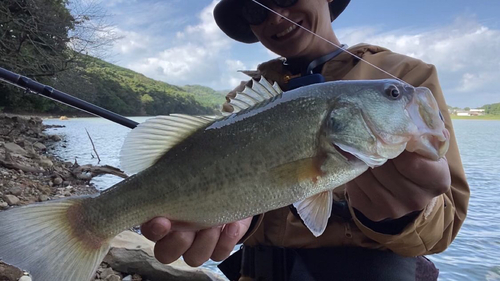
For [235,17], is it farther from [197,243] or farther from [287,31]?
[197,243]

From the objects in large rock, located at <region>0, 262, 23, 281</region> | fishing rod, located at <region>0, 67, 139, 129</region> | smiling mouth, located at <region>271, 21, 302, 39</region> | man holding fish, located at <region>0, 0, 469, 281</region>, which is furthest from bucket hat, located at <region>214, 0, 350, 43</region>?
large rock, located at <region>0, 262, 23, 281</region>

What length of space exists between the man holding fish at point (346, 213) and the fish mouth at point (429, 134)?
4 cm

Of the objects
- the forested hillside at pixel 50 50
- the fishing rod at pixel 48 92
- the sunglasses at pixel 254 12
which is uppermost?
the forested hillside at pixel 50 50

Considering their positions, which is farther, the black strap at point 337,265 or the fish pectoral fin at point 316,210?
the black strap at point 337,265

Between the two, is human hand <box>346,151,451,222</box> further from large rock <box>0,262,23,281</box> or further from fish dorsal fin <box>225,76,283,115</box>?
large rock <box>0,262,23,281</box>

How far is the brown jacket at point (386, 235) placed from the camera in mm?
2094

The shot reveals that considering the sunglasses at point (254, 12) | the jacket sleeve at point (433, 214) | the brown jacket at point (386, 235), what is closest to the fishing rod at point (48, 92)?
the sunglasses at point (254, 12)

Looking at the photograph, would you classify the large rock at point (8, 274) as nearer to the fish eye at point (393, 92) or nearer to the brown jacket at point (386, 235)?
the brown jacket at point (386, 235)

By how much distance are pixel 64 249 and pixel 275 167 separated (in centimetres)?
115

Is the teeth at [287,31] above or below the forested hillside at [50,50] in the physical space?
below

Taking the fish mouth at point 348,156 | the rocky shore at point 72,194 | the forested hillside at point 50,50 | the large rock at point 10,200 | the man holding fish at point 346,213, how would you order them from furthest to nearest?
the forested hillside at point 50,50
the large rock at point 10,200
the rocky shore at point 72,194
the man holding fish at point 346,213
the fish mouth at point 348,156

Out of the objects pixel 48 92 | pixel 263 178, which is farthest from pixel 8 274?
pixel 263 178

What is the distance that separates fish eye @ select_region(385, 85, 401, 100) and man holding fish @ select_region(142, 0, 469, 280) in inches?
10.6

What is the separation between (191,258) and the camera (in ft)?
7.34
